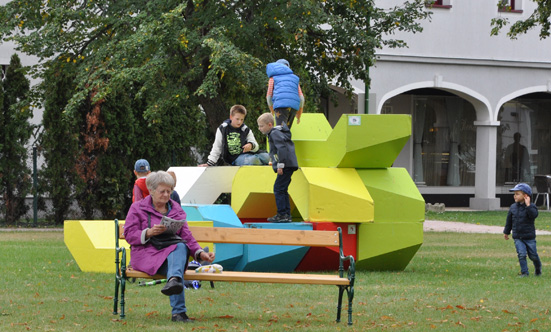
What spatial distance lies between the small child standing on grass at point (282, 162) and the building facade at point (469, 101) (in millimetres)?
15210

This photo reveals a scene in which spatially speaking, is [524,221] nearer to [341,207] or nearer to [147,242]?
[341,207]

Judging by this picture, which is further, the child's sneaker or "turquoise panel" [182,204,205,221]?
the child's sneaker

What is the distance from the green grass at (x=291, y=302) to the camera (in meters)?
8.66

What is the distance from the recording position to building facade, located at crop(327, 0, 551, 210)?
98.9 feet

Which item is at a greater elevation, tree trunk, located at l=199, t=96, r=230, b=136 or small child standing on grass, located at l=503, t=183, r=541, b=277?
tree trunk, located at l=199, t=96, r=230, b=136

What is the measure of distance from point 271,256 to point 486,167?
64.4 feet

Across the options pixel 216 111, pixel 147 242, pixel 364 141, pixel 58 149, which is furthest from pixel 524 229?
pixel 58 149

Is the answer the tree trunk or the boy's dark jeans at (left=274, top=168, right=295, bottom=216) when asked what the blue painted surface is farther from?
the tree trunk

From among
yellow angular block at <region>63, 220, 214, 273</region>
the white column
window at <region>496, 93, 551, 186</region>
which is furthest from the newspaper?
window at <region>496, 93, 551, 186</region>

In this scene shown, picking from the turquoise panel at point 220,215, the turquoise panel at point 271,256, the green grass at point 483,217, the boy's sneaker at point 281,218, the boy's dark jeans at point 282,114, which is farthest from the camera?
the green grass at point 483,217

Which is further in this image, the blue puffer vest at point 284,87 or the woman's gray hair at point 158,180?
the blue puffer vest at point 284,87

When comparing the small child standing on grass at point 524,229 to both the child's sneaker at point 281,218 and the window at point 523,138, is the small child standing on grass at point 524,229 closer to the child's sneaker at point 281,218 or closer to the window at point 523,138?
the child's sneaker at point 281,218

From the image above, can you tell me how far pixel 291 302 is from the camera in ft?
33.4

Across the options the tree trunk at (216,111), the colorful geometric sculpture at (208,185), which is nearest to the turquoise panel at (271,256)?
the colorful geometric sculpture at (208,185)
